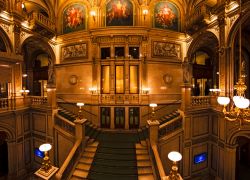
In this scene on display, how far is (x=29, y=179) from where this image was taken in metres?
11.9

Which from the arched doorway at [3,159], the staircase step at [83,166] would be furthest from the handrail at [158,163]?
the arched doorway at [3,159]

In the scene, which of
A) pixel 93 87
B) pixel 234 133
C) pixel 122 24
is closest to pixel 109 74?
pixel 93 87

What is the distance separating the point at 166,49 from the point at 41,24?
10378 mm

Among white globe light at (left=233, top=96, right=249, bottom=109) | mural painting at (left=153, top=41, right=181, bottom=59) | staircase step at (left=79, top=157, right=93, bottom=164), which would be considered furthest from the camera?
mural painting at (left=153, top=41, right=181, bottom=59)

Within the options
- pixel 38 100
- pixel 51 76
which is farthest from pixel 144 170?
pixel 51 76

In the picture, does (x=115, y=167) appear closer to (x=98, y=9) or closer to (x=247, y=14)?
(x=247, y=14)

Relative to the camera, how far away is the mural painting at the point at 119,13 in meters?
13.9

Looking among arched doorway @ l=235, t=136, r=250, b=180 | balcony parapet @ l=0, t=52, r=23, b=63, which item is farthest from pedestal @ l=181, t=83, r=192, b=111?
balcony parapet @ l=0, t=52, r=23, b=63

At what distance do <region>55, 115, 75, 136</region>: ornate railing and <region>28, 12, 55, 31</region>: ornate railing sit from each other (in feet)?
24.3

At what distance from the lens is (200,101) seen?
1100cm

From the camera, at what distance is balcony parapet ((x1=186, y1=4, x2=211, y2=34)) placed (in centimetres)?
1130

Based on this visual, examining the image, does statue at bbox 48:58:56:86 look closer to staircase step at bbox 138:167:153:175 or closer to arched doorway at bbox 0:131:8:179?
arched doorway at bbox 0:131:8:179

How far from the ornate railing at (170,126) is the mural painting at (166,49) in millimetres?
6146

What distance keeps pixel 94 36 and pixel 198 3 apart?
9268mm
